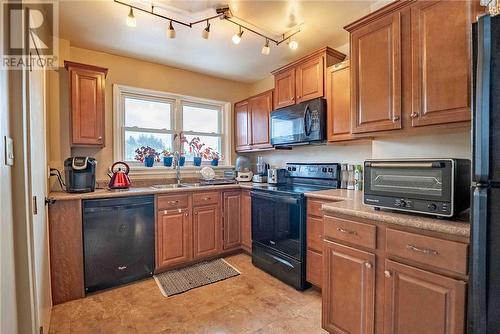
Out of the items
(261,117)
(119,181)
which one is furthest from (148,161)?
(261,117)

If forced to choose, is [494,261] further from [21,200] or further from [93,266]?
[93,266]

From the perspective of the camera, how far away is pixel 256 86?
13.7ft

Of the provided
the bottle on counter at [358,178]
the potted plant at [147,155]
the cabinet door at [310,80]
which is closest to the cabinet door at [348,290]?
the bottle on counter at [358,178]

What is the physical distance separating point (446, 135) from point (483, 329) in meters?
1.23

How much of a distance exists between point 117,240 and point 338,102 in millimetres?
2551

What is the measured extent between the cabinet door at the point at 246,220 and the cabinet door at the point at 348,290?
1.52 meters

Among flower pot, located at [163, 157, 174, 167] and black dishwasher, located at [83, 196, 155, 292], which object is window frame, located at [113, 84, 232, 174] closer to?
flower pot, located at [163, 157, 174, 167]

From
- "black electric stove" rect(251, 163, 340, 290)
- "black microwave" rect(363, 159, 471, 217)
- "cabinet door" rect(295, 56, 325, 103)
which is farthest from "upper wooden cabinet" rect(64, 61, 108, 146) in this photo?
"black microwave" rect(363, 159, 471, 217)

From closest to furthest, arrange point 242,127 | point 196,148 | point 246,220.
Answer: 1. point 246,220
2. point 196,148
3. point 242,127

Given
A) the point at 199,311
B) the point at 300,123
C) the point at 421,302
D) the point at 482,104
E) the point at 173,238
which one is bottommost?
the point at 199,311

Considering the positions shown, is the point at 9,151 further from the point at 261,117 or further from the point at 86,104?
the point at 261,117

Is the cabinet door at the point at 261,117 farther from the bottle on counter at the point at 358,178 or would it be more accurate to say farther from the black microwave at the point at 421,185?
the black microwave at the point at 421,185

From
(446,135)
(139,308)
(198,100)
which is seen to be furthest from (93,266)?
(446,135)

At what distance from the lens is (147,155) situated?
3297 millimetres
